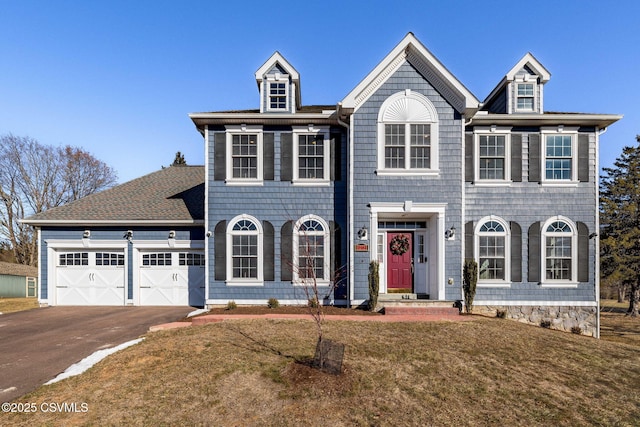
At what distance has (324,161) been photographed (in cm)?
1157

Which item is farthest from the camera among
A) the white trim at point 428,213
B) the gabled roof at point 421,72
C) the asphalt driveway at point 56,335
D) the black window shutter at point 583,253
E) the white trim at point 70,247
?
the white trim at point 70,247

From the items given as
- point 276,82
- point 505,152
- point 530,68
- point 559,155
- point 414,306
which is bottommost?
point 414,306

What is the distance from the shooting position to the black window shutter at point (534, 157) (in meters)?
11.5

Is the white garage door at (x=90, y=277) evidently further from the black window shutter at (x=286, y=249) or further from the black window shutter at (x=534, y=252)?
the black window shutter at (x=534, y=252)

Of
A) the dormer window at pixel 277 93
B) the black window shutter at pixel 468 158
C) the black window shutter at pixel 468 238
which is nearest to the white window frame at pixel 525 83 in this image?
the black window shutter at pixel 468 158

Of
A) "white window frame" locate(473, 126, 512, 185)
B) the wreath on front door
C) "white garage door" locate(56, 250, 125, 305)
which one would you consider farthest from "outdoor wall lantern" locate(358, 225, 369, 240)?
"white garage door" locate(56, 250, 125, 305)

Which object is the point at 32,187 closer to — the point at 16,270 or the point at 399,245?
the point at 16,270

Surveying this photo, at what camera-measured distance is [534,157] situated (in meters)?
11.5

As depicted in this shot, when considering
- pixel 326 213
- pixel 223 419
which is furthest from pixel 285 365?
pixel 326 213

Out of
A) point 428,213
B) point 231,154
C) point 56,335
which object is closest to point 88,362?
point 56,335

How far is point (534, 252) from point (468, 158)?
4135mm

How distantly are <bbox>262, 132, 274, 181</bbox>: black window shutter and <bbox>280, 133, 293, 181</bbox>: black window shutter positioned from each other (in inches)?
14.5

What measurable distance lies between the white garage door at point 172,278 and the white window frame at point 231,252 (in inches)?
84.6

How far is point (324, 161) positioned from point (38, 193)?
31422mm
